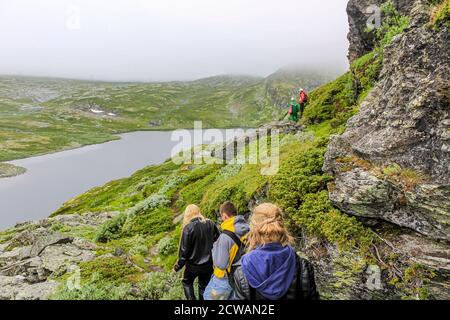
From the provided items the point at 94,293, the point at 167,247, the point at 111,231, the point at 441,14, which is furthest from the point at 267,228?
the point at 111,231

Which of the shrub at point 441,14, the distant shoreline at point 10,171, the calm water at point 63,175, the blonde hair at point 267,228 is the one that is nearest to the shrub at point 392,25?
the shrub at point 441,14

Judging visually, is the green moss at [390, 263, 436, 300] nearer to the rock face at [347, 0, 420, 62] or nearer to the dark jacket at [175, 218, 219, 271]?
the dark jacket at [175, 218, 219, 271]

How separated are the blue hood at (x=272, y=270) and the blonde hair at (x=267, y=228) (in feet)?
0.38

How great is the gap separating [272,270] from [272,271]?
16 millimetres

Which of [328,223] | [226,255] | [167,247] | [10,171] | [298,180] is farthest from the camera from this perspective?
[10,171]

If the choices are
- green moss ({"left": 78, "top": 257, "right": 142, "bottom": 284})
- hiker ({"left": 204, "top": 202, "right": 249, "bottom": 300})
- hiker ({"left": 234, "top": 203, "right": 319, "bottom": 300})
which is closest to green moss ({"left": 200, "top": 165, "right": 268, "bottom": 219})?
green moss ({"left": 78, "top": 257, "right": 142, "bottom": 284})

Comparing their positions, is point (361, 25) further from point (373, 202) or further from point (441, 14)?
point (373, 202)

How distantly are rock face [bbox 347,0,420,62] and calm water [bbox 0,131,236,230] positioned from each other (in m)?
57.7

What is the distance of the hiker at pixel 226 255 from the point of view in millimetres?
7074

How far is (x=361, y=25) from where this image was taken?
29203 millimetres

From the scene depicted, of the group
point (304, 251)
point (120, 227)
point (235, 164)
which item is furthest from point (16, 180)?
point (304, 251)

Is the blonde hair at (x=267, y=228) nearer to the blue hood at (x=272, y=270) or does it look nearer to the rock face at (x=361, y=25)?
the blue hood at (x=272, y=270)
